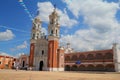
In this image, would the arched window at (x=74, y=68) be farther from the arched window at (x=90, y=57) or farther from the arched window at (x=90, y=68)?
the arched window at (x=90, y=57)

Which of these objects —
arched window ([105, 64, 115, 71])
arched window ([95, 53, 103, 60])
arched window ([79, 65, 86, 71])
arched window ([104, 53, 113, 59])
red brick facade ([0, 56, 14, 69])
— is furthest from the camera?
red brick facade ([0, 56, 14, 69])

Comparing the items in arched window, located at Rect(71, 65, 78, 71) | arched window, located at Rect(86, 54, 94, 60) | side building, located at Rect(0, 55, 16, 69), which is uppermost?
arched window, located at Rect(86, 54, 94, 60)

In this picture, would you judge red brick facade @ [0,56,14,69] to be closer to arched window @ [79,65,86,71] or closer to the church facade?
the church facade

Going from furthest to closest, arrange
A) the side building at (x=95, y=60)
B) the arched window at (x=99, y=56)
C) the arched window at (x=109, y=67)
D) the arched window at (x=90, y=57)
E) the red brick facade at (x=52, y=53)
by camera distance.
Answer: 1. the arched window at (x=90, y=57)
2. the arched window at (x=99, y=56)
3. the red brick facade at (x=52, y=53)
4. the arched window at (x=109, y=67)
5. the side building at (x=95, y=60)

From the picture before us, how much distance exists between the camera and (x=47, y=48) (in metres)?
50.9

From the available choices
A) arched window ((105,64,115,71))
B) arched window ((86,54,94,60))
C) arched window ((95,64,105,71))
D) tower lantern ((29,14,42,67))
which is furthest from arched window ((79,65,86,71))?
tower lantern ((29,14,42,67))

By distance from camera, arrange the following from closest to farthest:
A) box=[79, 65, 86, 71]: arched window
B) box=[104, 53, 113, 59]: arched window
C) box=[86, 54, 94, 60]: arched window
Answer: box=[104, 53, 113, 59]: arched window < box=[86, 54, 94, 60]: arched window < box=[79, 65, 86, 71]: arched window

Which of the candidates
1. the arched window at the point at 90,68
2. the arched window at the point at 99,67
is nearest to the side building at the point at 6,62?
the arched window at the point at 90,68

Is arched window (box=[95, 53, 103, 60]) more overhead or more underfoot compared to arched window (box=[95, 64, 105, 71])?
more overhead

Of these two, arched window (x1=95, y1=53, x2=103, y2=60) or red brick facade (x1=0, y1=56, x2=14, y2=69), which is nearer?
arched window (x1=95, y1=53, x2=103, y2=60)

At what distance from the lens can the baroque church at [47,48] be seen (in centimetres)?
4838

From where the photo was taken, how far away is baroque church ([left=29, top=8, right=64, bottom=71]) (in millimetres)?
48375

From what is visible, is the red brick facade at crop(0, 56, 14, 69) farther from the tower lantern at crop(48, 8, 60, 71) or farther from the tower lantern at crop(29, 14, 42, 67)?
the tower lantern at crop(48, 8, 60, 71)

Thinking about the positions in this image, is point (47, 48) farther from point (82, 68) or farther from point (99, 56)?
point (99, 56)
